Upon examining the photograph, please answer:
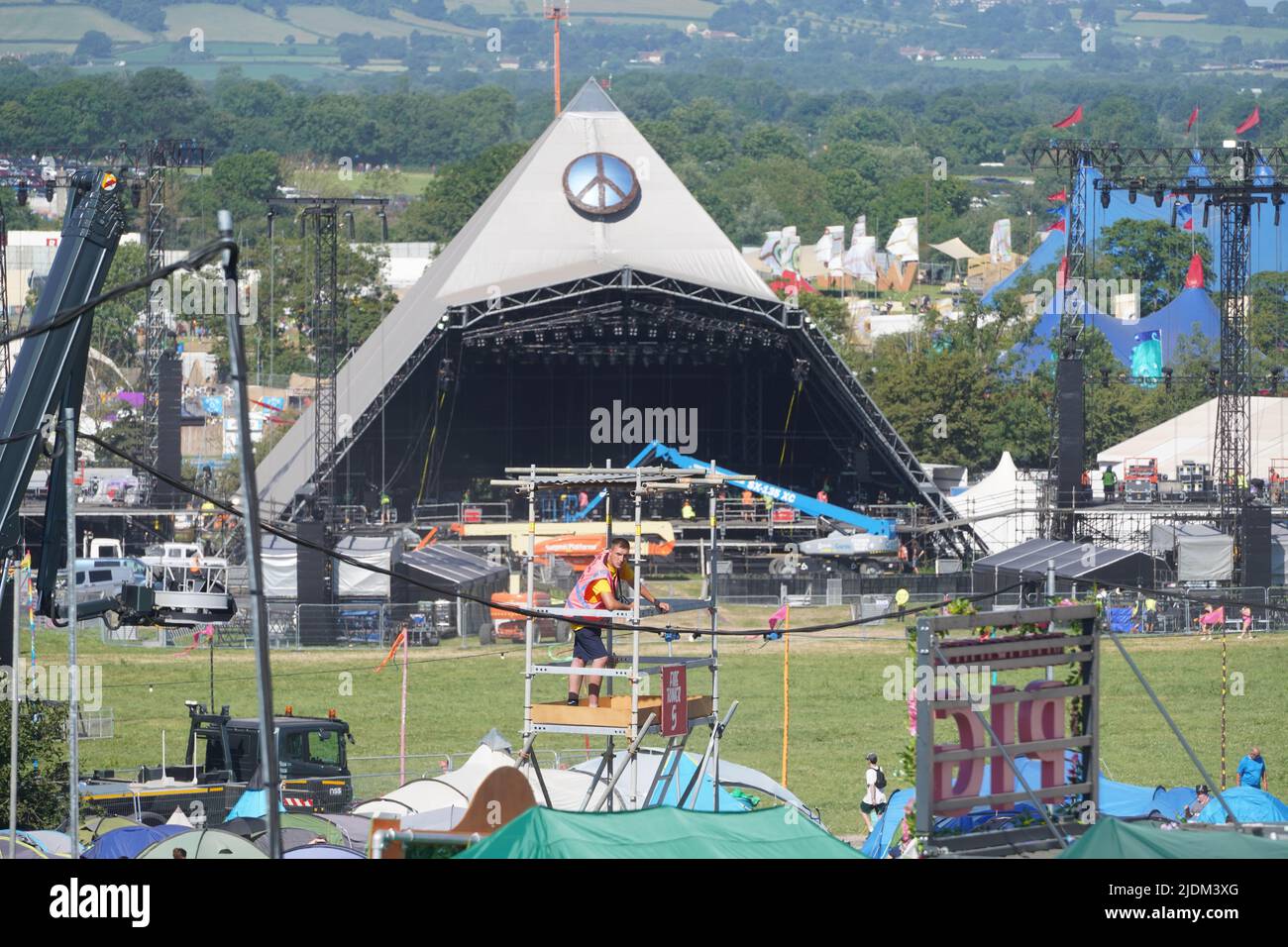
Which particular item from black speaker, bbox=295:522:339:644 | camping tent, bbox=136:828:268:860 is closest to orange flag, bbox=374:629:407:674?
black speaker, bbox=295:522:339:644

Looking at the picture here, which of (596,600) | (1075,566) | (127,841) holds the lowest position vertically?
(127,841)

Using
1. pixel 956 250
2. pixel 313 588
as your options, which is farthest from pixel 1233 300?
pixel 956 250

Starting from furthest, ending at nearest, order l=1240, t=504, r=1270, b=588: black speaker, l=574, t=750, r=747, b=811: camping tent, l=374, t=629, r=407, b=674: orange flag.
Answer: l=1240, t=504, r=1270, b=588: black speaker < l=374, t=629, r=407, b=674: orange flag < l=574, t=750, r=747, b=811: camping tent

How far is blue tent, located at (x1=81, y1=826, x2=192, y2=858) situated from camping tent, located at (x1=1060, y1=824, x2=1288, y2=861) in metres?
8.01

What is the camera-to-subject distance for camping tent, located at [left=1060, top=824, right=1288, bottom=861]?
1266cm

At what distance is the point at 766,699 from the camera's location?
111 ft

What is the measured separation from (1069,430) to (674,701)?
33.1 metres

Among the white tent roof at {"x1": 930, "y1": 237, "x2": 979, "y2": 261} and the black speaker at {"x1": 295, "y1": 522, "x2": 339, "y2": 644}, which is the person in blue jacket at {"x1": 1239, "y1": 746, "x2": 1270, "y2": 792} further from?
the white tent roof at {"x1": 930, "y1": 237, "x2": 979, "y2": 261}

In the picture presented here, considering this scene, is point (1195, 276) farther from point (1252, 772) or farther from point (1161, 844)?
point (1161, 844)

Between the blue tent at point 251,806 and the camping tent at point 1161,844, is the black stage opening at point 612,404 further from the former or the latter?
the camping tent at point 1161,844

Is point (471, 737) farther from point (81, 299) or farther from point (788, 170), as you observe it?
point (788, 170)

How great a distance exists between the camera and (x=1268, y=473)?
5731cm

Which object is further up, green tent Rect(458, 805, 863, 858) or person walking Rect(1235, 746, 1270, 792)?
green tent Rect(458, 805, 863, 858)
